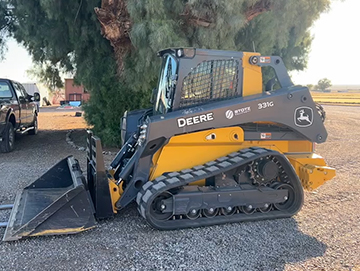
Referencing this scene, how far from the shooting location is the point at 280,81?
547 cm

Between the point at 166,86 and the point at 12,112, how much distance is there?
6879mm

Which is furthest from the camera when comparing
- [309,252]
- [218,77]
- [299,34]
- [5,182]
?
[299,34]

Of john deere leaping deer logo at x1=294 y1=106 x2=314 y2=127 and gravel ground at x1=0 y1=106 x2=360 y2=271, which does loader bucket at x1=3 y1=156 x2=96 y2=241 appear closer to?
gravel ground at x1=0 y1=106 x2=360 y2=271

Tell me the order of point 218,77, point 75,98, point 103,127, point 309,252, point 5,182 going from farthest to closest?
Answer: point 75,98 → point 103,127 → point 5,182 → point 218,77 → point 309,252

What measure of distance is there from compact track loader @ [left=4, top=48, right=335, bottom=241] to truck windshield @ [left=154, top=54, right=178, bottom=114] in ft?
0.10

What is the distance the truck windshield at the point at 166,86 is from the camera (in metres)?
5.18

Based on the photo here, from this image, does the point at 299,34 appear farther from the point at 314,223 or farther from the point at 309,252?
the point at 309,252

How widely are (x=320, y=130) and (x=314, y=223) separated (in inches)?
53.3

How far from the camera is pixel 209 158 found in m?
5.18

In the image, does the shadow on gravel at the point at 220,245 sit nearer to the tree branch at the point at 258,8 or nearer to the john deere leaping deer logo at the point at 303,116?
the john deere leaping deer logo at the point at 303,116

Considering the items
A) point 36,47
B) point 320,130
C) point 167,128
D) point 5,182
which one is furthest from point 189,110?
point 36,47

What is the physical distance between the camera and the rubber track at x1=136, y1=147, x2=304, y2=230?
4547 millimetres

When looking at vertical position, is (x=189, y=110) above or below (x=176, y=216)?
above

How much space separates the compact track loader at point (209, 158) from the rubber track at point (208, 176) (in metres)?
0.01
